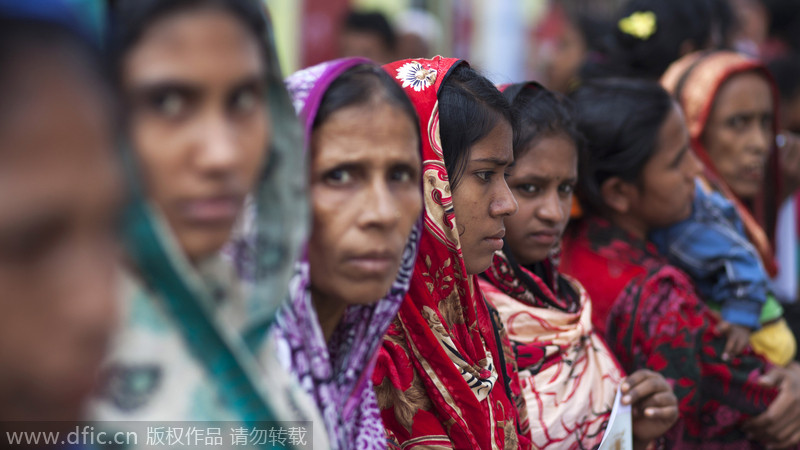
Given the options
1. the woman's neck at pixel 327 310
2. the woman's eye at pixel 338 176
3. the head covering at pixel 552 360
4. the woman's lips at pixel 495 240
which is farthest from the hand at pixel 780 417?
the woman's eye at pixel 338 176

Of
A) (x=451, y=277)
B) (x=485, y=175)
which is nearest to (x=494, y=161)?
(x=485, y=175)

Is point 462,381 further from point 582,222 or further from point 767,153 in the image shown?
point 767,153

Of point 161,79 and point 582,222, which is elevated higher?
point 161,79

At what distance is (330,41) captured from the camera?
6.82 meters

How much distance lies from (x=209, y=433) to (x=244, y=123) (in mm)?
443

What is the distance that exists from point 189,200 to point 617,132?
202 cm

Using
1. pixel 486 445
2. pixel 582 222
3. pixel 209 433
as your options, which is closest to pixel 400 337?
pixel 486 445

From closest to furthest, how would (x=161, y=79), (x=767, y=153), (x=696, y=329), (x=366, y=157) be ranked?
(x=161, y=79) → (x=366, y=157) → (x=696, y=329) → (x=767, y=153)

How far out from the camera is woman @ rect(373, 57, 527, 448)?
1.85 metres

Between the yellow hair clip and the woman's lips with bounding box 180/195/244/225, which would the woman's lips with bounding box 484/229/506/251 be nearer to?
the woman's lips with bounding box 180/195/244/225

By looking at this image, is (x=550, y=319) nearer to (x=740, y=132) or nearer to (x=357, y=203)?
(x=357, y=203)

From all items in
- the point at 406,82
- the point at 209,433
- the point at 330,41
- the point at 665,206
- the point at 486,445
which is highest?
the point at 406,82

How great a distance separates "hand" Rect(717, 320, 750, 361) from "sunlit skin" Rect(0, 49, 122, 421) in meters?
2.49

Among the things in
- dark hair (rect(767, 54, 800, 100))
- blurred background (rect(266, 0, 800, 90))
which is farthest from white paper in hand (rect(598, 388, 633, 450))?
dark hair (rect(767, 54, 800, 100))
